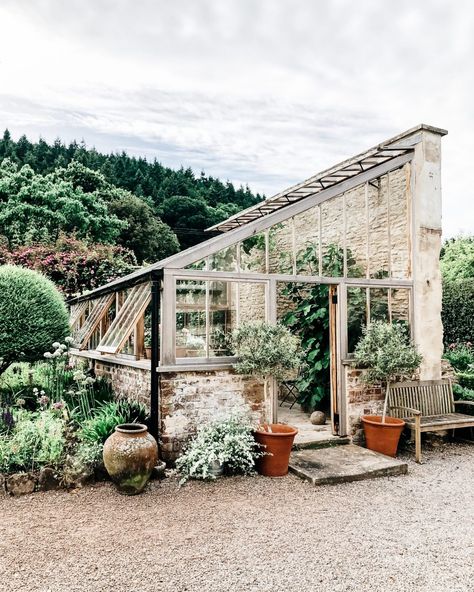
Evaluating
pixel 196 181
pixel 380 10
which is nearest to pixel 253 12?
pixel 380 10

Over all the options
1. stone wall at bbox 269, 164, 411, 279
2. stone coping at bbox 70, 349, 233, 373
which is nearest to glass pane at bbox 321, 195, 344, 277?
stone wall at bbox 269, 164, 411, 279

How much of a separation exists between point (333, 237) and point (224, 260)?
2080 mm

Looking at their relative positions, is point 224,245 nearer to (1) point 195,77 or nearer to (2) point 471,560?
(1) point 195,77

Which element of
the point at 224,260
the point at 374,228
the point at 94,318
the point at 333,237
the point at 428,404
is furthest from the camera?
the point at 94,318

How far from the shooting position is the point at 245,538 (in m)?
4.12

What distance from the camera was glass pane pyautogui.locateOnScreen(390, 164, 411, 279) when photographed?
25.5ft

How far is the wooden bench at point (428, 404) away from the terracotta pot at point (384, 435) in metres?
0.29

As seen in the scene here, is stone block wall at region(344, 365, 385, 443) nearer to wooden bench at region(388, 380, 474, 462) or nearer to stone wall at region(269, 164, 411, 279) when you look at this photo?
wooden bench at region(388, 380, 474, 462)

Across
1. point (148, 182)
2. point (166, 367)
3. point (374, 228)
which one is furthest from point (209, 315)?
point (148, 182)

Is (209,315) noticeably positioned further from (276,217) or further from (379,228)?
(379,228)

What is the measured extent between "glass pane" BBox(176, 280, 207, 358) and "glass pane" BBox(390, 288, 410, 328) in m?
3.38

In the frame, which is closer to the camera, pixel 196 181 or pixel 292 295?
pixel 292 295

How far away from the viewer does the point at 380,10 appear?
19.1 feet

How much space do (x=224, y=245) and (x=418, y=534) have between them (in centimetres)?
397
